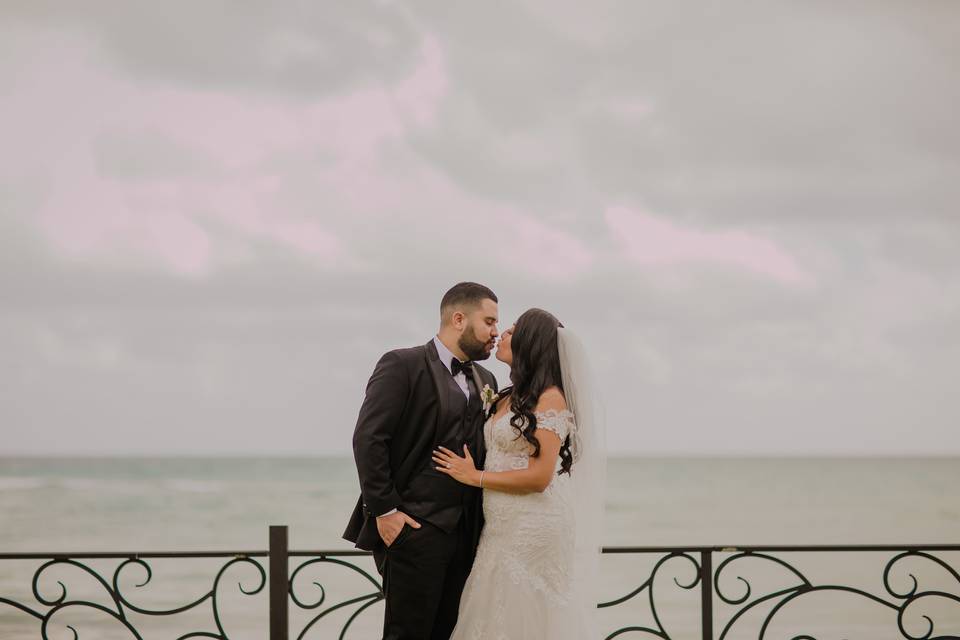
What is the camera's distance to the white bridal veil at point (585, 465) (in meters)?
4.03

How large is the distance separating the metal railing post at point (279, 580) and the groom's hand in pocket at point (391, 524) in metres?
0.82

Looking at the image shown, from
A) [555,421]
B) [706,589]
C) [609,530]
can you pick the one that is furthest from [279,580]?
[609,530]

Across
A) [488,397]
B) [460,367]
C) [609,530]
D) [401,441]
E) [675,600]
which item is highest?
[460,367]

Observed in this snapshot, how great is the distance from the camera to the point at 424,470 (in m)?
3.92

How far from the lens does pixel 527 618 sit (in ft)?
12.7

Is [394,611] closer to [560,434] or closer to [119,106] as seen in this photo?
[560,434]

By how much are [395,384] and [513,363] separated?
1.76ft

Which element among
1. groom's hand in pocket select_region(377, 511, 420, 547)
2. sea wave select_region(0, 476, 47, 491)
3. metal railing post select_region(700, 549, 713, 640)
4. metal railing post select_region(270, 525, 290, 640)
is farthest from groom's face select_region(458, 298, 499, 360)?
sea wave select_region(0, 476, 47, 491)

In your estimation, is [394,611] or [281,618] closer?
[394,611]

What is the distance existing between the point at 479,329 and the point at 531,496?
764 mm

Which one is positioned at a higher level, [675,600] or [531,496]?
[531,496]

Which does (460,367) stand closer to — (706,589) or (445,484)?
(445,484)

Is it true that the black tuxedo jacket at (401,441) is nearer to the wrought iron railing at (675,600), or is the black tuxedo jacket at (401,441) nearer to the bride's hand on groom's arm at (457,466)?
the bride's hand on groom's arm at (457,466)

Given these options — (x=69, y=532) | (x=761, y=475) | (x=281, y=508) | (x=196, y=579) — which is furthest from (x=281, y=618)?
(x=761, y=475)
